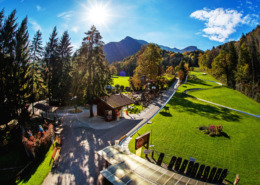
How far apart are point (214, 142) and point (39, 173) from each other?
613 inches

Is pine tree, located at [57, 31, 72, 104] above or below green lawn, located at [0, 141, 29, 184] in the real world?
above

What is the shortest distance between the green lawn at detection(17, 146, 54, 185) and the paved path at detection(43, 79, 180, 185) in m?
0.47

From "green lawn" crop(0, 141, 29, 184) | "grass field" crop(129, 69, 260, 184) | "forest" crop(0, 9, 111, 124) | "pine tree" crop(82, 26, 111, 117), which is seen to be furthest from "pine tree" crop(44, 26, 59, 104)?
"grass field" crop(129, 69, 260, 184)

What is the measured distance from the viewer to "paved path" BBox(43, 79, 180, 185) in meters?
9.08

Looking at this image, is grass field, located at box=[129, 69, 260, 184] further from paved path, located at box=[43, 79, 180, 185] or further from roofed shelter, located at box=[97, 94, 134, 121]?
roofed shelter, located at box=[97, 94, 134, 121]

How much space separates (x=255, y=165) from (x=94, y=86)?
750 inches

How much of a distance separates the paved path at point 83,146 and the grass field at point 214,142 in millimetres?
3291

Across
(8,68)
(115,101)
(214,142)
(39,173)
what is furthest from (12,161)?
(214,142)

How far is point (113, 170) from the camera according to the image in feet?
22.7

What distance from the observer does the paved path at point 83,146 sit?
9.08 m

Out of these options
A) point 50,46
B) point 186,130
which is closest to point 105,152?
point 186,130

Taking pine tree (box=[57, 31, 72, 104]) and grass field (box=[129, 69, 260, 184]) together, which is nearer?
grass field (box=[129, 69, 260, 184])

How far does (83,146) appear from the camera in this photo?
13.4m

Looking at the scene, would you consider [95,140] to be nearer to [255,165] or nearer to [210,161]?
[210,161]
